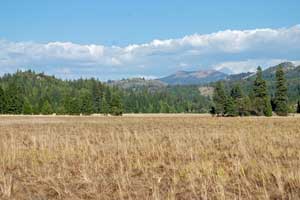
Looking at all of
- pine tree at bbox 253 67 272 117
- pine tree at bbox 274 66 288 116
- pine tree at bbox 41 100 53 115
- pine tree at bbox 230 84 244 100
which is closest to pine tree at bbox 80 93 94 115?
pine tree at bbox 41 100 53 115

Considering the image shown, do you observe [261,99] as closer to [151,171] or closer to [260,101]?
[260,101]

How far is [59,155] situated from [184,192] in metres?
6.49

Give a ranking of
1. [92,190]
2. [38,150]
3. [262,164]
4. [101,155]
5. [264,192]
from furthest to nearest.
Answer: [38,150] → [101,155] → [262,164] → [92,190] → [264,192]

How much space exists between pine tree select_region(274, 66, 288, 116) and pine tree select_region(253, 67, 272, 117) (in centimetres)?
296

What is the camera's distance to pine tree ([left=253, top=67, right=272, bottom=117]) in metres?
90.8

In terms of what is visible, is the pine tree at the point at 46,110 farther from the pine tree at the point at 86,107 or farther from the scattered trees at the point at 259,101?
the scattered trees at the point at 259,101

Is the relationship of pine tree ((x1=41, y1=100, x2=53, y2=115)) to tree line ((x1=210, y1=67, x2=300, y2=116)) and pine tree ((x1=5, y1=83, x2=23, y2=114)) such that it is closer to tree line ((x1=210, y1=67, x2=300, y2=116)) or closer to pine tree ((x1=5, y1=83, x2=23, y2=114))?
pine tree ((x1=5, y1=83, x2=23, y2=114))

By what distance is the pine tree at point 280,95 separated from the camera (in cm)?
9275

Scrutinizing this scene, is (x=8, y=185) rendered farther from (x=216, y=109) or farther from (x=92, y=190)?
(x=216, y=109)

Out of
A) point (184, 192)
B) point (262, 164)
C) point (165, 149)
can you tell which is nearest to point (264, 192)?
point (184, 192)

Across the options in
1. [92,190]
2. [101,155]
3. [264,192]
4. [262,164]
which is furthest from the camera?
[101,155]

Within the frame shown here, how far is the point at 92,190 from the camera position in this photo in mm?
Answer: 9109

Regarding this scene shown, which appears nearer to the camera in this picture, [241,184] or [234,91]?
[241,184]

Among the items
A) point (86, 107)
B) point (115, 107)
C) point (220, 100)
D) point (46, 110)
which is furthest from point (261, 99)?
point (46, 110)
